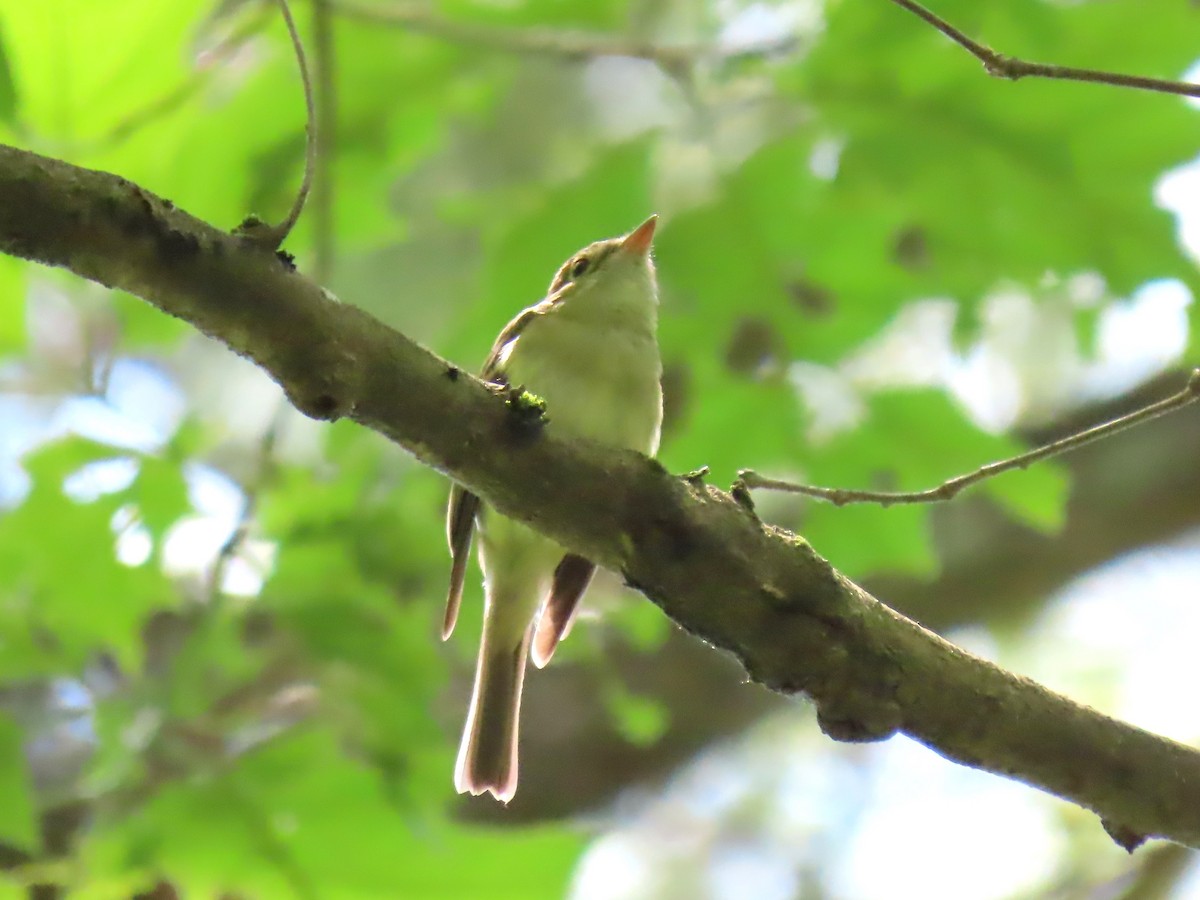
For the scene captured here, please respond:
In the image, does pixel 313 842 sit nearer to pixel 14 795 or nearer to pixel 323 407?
pixel 14 795

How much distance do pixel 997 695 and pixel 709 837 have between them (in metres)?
5.59

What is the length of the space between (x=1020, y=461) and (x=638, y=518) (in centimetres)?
57

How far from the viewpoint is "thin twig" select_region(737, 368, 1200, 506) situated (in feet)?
6.15

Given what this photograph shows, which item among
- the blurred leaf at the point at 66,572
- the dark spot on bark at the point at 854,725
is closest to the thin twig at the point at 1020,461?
the dark spot on bark at the point at 854,725

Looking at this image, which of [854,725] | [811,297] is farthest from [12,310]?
[854,725]

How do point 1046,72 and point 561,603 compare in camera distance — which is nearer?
point 1046,72

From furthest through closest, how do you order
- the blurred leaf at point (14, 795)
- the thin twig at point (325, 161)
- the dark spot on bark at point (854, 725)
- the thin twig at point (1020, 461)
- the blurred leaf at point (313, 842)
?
the thin twig at point (325, 161) → the blurred leaf at point (313, 842) → the blurred leaf at point (14, 795) → the dark spot on bark at point (854, 725) → the thin twig at point (1020, 461)

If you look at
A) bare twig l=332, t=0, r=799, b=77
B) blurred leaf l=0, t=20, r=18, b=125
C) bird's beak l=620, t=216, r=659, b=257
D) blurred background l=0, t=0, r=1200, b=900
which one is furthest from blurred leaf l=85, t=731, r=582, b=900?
bare twig l=332, t=0, r=799, b=77

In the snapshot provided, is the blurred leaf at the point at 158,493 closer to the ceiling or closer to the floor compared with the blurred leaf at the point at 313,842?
closer to the ceiling

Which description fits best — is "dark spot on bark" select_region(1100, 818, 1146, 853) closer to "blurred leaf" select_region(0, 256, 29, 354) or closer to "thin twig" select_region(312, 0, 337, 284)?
"thin twig" select_region(312, 0, 337, 284)

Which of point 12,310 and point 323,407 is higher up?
point 12,310

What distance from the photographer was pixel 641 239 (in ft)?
12.0

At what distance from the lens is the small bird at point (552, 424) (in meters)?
3.30

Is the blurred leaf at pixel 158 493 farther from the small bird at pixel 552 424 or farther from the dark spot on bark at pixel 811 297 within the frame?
the dark spot on bark at pixel 811 297
